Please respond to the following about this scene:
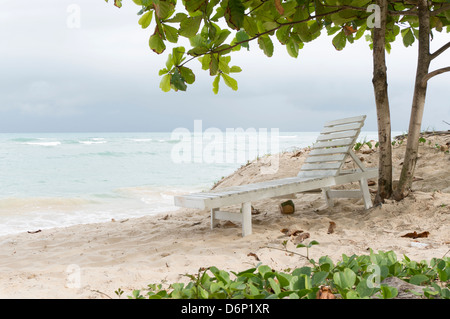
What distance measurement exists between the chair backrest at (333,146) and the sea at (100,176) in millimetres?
3719

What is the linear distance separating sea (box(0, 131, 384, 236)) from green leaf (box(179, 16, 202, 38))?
5.00 metres

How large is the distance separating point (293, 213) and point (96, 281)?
10.5ft

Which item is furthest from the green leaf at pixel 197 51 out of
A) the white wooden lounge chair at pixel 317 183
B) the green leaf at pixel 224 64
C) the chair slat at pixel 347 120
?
the chair slat at pixel 347 120

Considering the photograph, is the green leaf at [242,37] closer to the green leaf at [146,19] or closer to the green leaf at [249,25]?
the green leaf at [249,25]

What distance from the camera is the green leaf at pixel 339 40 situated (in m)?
5.30

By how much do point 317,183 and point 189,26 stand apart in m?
2.51

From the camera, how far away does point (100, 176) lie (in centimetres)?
1745

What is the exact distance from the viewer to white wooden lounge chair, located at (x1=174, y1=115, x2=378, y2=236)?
430cm

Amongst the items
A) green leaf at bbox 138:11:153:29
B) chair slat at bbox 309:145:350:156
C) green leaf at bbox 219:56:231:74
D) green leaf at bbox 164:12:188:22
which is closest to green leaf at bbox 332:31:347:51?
chair slat at bbox 309:145:350:156

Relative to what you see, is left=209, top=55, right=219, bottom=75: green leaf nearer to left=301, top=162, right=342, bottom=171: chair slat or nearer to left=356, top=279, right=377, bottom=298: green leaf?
left=301, top=162, right=342, bottom=171: chair slat

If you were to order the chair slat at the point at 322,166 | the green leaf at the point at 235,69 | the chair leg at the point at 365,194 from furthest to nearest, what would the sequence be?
the chair slat at the point at 322,166, the chair leg at the point at 365,194, the green leaf at the point at 235,69

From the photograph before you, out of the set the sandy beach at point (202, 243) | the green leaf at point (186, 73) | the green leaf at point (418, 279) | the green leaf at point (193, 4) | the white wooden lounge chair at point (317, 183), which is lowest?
the sandy beach at point (202, 243)

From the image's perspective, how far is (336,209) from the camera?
5.53 meters
